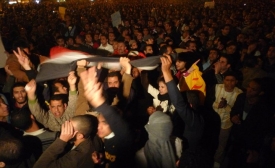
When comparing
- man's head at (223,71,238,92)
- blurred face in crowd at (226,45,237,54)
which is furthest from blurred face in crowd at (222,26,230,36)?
man's head at (223,71,238,92)

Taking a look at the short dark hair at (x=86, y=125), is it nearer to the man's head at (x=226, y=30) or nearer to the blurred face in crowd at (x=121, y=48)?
the blurred face in crowd at (x=121, y=48)

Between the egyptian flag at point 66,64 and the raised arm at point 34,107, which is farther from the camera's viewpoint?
the egyptian flag at point 66,64

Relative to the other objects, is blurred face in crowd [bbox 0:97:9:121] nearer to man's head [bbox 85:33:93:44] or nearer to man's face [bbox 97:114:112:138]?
man's face [bbox 97:114:112:138]

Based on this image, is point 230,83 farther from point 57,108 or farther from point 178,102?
point 57,108

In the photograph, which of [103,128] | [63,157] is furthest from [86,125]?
[63,157]

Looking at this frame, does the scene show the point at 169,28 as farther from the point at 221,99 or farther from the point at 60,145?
the point at 60,145

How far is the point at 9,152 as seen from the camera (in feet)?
8.32

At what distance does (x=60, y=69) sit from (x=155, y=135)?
1.96 meters

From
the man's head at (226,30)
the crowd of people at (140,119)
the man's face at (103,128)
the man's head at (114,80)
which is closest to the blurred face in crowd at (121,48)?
the crowd of people at (140,119)

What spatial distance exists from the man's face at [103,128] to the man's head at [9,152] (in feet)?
2.65

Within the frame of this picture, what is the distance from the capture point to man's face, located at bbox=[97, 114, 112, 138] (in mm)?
2879

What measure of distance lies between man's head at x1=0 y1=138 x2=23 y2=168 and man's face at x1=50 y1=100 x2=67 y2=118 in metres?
1.09

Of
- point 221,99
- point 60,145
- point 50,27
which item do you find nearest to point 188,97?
point 221,99

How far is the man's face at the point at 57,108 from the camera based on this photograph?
12.0 ft
